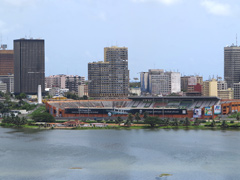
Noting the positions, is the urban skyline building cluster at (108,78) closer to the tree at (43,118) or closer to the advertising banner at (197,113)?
the advertising banner at (197,113)

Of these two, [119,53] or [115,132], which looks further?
[119,53]

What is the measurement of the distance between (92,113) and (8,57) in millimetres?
85275

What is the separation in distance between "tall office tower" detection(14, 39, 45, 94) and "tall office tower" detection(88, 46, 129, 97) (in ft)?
75.7

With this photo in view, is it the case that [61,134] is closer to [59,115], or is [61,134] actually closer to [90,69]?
[59,115]

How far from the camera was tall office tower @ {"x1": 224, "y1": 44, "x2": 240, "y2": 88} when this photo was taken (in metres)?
120

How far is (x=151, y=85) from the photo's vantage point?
395ft

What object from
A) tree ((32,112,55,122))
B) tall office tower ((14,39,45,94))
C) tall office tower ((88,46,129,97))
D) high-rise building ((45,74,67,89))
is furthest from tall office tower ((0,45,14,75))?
tree ((32,112,55,122))

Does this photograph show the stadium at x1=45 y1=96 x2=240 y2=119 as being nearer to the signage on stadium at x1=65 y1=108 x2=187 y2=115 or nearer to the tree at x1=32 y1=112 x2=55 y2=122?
the signage on stadium at x1=65 y1=108 x2=187 y2=115

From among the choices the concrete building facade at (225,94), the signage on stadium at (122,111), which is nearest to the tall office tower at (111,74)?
the concrete building facade at (225,94)

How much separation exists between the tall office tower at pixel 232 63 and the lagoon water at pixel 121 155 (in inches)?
2714

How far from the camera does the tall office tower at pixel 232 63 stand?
394 feet

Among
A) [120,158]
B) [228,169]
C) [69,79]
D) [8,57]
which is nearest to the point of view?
[228,169]

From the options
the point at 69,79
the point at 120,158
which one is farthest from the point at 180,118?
the point at 69,79

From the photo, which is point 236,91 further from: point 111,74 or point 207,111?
point 207,111
